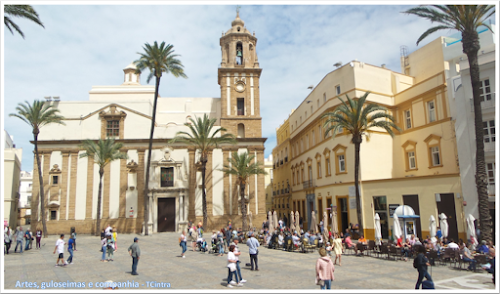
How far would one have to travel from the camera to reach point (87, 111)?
39750 millimetres

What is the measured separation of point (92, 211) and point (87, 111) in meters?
11.2

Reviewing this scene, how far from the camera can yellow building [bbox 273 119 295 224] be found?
164ft

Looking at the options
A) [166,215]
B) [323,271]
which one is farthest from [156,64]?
[323,271]

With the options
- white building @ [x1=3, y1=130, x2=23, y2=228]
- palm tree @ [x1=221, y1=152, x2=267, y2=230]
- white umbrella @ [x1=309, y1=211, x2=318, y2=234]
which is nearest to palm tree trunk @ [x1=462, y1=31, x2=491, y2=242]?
white umbrella @ [x1=309, y1=211, x2=318, y2=234]

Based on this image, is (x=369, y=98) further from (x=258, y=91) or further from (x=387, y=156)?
(x=258, y=91)

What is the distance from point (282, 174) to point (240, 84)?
1798 cm

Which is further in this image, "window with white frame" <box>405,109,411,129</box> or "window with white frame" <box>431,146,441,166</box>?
"window with white frame" <box>405,109,411,129</box>

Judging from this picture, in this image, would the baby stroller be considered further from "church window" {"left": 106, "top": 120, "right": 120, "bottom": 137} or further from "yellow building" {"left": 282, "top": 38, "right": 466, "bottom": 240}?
"church window" {"left": 106, "top": 120, "right": 120, "bottom": 137}

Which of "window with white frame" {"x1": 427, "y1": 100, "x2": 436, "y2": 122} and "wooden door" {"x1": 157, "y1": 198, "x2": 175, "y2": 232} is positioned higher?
"window with white frame" {"x1": 427, "y1": 100, "x2": 436, "y2": 122}

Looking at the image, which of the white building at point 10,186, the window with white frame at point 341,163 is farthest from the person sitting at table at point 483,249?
the white building at point 10,186

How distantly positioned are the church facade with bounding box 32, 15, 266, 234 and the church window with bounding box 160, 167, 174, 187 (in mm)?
105

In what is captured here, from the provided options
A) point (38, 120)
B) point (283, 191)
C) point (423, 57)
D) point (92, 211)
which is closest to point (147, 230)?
point (92, 211)

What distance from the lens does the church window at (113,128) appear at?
3898 cm

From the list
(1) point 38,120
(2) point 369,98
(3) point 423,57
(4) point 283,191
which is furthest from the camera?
(4) point 283,191
